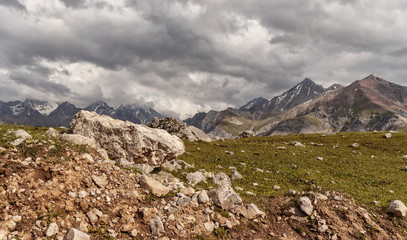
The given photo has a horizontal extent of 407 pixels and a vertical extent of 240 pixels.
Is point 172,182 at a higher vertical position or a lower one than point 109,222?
higher

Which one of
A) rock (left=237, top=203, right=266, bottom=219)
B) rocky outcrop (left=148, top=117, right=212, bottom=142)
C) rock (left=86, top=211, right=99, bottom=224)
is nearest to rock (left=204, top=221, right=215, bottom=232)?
rock (left=237, top=203, right=266, bottom=219)

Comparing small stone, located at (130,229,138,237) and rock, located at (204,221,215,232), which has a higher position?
rock, located at (204,221,215,232)

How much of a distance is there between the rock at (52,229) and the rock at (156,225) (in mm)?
4113

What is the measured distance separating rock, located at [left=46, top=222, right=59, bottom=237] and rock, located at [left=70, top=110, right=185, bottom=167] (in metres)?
10.9

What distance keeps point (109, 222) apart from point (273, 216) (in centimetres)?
1014

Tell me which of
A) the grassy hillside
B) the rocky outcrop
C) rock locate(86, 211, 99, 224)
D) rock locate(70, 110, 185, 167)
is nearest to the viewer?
rock locate(86, 211, 99, 224)

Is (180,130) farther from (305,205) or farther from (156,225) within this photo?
(156,225)

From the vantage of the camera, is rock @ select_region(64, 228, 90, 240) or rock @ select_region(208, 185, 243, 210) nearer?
rock @ select_region(64, 228, 90, 240)

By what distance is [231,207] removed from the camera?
12.9 metres

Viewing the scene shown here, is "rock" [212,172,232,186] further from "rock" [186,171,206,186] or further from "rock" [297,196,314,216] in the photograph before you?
"rock" [297,196,314,216]

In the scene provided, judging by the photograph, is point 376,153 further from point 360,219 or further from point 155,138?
point 155,138

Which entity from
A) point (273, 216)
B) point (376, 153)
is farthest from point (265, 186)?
point (376, 153)

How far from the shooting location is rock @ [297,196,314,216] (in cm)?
1314

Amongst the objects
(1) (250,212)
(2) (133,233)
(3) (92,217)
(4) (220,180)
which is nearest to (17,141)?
(3) (92,217)
